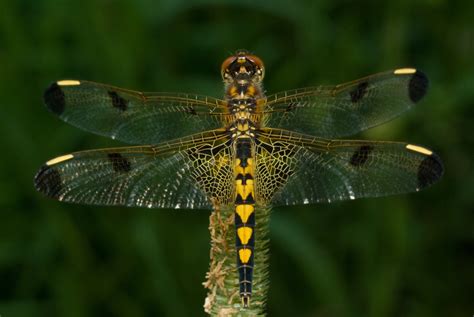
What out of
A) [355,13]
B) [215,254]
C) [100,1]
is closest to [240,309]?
[215,254]

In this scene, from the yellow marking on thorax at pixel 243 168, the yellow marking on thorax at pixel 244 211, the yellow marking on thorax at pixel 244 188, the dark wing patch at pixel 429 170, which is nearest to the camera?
the yellow marking on thorax at pixel 244 211

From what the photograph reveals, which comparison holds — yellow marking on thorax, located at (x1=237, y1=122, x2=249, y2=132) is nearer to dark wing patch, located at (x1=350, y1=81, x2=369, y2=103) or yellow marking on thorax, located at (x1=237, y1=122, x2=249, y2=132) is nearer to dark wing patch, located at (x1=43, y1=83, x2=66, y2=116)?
dark wing patch, located at (x1=350, y1=81, x2=369, y2=103)

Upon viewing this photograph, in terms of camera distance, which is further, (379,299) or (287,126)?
(379,299)

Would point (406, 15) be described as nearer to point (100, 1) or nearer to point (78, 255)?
point (100, 1)

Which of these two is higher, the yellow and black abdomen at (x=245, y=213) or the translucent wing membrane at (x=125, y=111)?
the translucent wing membrane at (x=125, y=111)

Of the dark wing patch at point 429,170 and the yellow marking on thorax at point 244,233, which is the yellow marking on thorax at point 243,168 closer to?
the yellow marking on thorax at point 244,233

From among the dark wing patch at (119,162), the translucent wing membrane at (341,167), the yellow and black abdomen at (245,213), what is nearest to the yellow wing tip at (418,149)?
the translucent wing membrane at (341,167)
